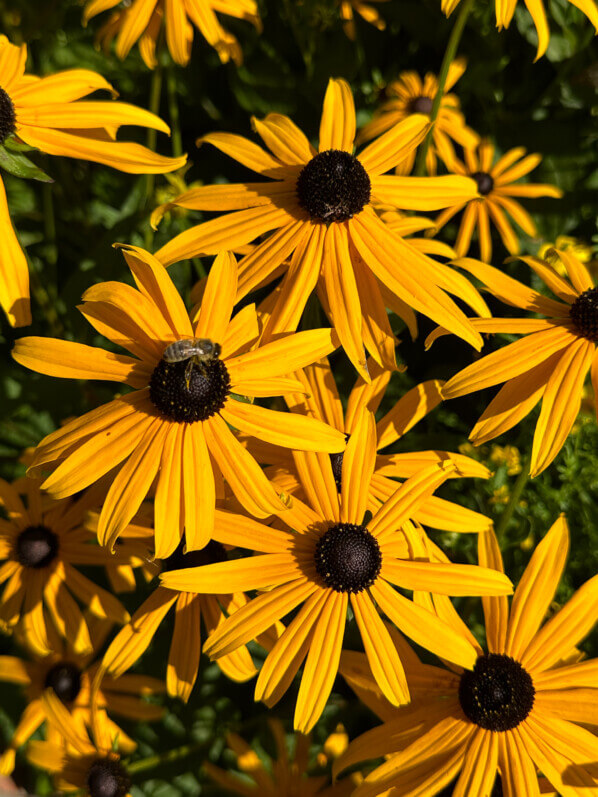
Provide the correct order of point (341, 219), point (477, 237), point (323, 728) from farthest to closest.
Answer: point (477, 237) → point (323, 728) → point (341, 219)

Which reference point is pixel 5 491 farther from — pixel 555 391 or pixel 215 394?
pixel 555 391

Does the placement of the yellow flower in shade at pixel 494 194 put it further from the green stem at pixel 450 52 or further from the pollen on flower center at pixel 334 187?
the pollen on flower center at pixel 334 187

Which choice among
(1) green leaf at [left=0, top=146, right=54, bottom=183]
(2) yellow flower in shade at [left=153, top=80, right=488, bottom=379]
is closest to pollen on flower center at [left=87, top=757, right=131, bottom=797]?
(2) yellow flower in shade at [left=153, top=80, right=488, bottom=379]

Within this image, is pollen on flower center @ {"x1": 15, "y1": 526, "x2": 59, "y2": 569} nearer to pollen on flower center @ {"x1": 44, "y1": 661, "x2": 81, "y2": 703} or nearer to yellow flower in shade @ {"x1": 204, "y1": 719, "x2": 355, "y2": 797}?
pollen on flower center @ {"x1": 44, "y1": 661, "x2": 81, "y2": 703}

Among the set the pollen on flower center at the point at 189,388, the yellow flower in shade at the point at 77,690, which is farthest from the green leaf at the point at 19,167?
the yellow flower in shade at the point at 77,690

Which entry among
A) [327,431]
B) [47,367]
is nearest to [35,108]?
[47,367]
